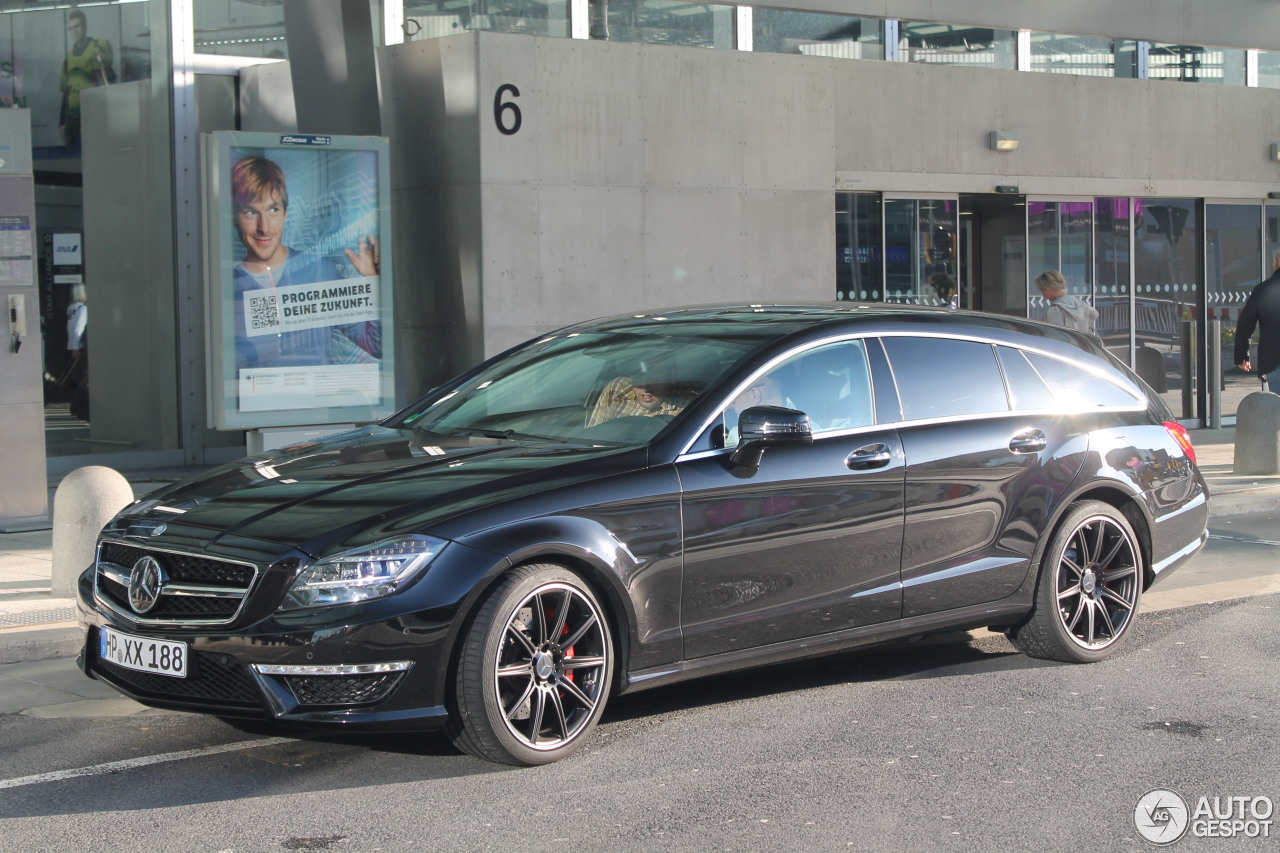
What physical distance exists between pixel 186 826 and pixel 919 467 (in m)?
3.16

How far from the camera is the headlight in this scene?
16.0 feet

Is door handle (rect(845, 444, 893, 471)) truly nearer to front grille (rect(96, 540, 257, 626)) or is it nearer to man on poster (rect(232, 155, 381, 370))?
front grille (rect(96, 540, 257, 626))

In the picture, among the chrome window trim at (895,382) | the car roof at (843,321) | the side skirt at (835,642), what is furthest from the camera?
the car roof at (843,321)

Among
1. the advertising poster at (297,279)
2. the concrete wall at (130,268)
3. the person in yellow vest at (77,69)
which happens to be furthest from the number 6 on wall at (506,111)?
the person in yellow vest at (77,69)

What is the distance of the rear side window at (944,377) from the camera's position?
20.9ft

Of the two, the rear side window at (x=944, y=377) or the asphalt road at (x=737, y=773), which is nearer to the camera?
the asphalt road at (x=737, y=773)

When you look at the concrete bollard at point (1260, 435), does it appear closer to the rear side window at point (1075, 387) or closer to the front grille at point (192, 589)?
the rear side window at point (1075, 387)

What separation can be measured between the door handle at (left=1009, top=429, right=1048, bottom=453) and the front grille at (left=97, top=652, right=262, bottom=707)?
11.1ft

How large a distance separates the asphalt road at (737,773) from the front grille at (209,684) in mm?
314

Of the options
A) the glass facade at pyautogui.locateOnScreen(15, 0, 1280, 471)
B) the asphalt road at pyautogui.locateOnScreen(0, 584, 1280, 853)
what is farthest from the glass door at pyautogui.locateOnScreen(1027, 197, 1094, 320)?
the asphalt road at pyautogui.locateOnScreen(0, 584, 1280, 853)

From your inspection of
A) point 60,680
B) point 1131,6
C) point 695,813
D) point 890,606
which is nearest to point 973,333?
point 890,606

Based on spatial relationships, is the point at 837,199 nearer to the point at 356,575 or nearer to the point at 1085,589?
the point at 1085,589

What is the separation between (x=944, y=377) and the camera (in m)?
6.52

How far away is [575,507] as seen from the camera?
5258 mm
